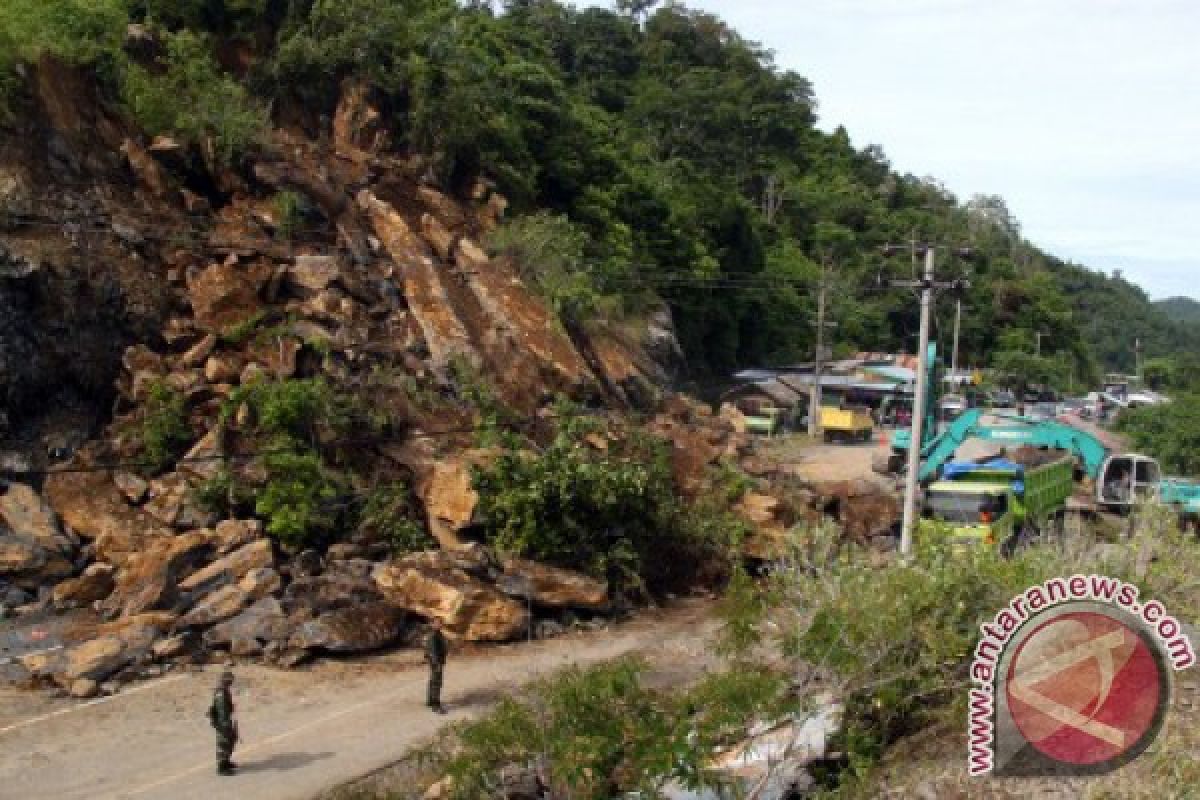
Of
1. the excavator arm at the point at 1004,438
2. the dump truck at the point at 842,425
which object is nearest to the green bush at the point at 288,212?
the excavator arm at the point at 1004,438

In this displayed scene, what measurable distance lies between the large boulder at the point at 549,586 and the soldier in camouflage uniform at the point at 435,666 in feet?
10.8

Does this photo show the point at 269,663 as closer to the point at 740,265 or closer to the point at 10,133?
the point at 10,133

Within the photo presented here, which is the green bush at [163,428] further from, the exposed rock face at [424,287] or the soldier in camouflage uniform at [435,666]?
the soldier in camouflage uniform at [435,666]

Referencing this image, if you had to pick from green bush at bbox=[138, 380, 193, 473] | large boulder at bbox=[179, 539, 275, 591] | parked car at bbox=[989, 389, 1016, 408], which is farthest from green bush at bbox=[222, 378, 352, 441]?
parked car at bbox=[989, 389, 1016, 408]

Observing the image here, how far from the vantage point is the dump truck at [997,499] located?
21.5 m

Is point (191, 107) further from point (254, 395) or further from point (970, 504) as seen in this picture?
point (970, 504)

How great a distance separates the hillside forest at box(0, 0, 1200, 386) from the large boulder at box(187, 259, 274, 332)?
342 cm

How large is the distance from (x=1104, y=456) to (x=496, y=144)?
66.1 feet

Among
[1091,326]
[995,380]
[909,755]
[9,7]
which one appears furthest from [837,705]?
[1091,326]

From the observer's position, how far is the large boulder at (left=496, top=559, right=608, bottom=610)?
1784cm

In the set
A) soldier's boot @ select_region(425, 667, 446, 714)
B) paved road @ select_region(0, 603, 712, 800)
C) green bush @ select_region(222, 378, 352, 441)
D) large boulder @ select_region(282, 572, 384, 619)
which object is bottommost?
paved road @ select_region(0, 603, 712, 800)

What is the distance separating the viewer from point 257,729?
1365cm

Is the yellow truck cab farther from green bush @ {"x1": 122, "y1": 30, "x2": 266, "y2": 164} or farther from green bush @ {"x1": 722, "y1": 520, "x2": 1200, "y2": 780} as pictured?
green bush @ {"x1": 122, "y1": 30, "x2": 266, "y2": 164}

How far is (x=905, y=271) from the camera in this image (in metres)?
67.6
